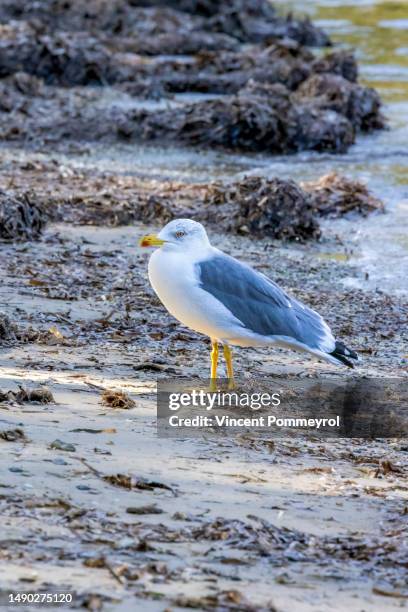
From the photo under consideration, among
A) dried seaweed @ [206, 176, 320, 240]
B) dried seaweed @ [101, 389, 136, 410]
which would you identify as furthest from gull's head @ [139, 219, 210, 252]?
dried seaweed @ [206, 176, 320, 240]

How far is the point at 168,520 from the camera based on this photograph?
13.4 ft

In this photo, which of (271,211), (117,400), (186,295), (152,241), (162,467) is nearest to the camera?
(162,467)

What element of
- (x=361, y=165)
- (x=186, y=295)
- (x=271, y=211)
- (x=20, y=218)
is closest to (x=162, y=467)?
(x=186, y=295)

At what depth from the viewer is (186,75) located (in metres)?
17.4

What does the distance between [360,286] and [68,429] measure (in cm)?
425

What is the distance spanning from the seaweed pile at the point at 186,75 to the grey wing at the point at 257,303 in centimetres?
822

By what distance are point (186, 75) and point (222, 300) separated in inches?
480

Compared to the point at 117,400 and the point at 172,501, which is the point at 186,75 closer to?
the point at 117,400

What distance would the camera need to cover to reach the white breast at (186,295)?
18.3ft

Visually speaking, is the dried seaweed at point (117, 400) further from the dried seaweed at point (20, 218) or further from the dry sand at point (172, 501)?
the dried seaweed at point (20, 218)

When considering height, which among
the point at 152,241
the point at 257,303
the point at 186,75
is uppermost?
the point at 186,75

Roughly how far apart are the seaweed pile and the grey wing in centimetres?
822

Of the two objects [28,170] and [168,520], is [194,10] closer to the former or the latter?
[28,170]

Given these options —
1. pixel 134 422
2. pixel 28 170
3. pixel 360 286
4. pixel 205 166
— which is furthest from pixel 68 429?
pixel 205 166
